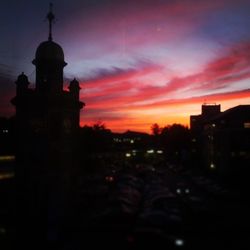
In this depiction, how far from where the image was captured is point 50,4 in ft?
111

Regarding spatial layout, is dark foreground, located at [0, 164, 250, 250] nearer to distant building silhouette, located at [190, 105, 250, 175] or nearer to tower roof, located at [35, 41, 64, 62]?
tower roof, located at [35, 41, 64, 62]

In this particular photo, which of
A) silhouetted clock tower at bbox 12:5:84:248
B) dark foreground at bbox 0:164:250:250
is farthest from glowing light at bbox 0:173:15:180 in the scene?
silhouetted clock tower at bbox 12:5:84:248

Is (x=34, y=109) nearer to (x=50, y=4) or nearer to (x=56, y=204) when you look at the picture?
(x=56, y=204)

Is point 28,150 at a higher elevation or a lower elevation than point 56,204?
higher

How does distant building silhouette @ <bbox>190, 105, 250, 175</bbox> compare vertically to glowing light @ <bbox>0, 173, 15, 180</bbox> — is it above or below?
above

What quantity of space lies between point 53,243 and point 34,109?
13227 millimetres

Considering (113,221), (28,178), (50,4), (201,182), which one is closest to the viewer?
(113,221)

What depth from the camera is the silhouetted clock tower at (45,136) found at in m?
27.9

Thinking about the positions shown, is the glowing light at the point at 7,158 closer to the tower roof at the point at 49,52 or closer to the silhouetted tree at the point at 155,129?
the tower roof at the point at 49,52

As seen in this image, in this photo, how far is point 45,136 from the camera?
1133 inches

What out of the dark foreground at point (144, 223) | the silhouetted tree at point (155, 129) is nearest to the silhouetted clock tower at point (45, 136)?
the dark foreground at point (144, 223)

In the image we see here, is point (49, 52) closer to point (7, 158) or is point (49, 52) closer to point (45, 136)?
point (45, 136)

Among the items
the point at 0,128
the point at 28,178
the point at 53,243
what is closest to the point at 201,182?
the point at 28,178

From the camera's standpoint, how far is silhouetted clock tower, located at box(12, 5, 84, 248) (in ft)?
91.5
